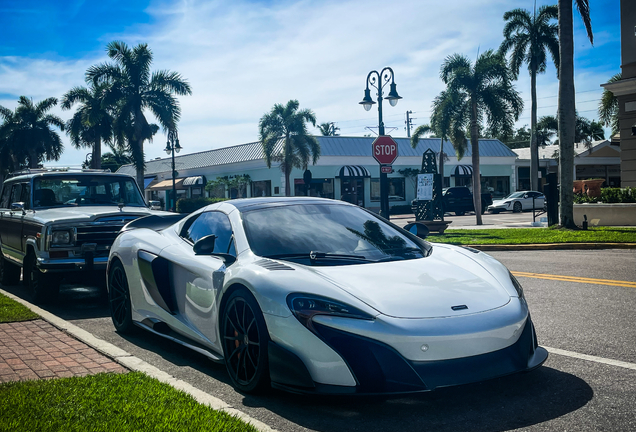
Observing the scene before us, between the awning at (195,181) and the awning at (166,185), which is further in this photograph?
the awning at (166,185)

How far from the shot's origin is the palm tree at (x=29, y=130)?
58.8m

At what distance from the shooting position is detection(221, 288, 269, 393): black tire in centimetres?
412

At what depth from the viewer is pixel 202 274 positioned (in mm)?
4980

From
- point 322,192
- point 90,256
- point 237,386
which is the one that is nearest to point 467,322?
point 237,386

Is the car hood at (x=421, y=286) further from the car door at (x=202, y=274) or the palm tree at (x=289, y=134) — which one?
the palm tree at (x=289, y=134)

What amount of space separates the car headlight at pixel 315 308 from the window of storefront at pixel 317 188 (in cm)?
4603

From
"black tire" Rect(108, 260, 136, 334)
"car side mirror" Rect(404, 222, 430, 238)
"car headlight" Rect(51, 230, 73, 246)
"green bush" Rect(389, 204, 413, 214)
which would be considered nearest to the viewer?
"car side mirror" Rect(404, 222, 430, 238)

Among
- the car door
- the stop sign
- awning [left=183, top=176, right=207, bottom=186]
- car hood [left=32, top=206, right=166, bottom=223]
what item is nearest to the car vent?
the car door

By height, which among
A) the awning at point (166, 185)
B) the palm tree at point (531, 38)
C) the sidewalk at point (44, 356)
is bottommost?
the sidewalk at point (44, 356)

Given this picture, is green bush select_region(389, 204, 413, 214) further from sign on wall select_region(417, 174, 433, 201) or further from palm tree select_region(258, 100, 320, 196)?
sign on wall select_region(417, 174, 433, 201)

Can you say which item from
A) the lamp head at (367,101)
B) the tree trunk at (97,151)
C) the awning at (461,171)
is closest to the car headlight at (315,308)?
the lamp head at (367,101)

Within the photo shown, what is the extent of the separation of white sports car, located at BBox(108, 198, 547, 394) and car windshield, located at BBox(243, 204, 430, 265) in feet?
0.04

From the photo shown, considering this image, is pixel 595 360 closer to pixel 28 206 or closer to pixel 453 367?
pixel 453 367

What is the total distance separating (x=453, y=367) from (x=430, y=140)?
5735cm
